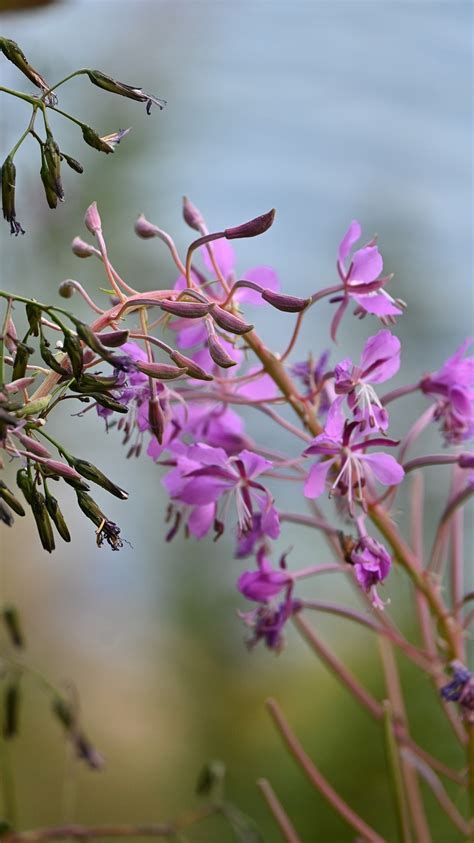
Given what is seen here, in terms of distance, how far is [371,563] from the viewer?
1.51ft

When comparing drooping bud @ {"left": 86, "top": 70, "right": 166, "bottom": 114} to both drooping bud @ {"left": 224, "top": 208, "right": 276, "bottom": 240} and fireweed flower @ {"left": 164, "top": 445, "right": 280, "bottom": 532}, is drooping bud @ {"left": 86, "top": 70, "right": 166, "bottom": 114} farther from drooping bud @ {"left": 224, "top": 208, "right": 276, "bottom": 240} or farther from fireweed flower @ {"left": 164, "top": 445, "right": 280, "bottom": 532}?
fireweed flower @ {"left": 164, "top": 445, "right": 280, "bottom": 532}

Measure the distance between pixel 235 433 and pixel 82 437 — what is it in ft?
4.11

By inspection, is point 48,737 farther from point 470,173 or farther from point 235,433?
point 470,173

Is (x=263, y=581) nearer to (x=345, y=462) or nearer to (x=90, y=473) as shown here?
(x=345, y=462)

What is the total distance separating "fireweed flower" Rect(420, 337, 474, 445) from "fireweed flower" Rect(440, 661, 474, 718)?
0.43 ft

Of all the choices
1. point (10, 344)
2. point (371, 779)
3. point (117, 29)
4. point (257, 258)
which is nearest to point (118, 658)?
point (371, 779)

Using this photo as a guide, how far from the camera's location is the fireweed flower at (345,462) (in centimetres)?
46

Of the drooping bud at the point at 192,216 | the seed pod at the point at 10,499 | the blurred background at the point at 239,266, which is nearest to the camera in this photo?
the seed pod at the point at 10,499

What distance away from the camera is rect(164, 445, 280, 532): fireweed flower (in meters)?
0.49

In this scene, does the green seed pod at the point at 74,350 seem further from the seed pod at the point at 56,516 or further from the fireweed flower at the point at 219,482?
the fireweed flower at the point at 219,482

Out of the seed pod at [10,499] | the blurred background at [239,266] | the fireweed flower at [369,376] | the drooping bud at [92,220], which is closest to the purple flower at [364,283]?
the fireweed flower at [369,376]

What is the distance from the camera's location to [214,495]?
51 centimetres

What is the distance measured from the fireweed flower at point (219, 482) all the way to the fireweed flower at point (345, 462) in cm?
3

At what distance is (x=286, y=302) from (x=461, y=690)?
24 cm
